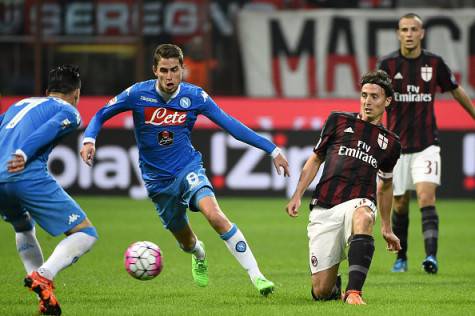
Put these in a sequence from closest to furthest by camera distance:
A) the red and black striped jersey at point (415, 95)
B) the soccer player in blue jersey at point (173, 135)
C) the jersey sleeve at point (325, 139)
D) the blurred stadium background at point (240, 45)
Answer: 1. the jersey sleeve at point (325, 139)
2. the soccer player in blue jersey at point (173, 135)
3. the red and black striped jersey at point (415, 95)
4. the blurred stadium background at point (240, 45)

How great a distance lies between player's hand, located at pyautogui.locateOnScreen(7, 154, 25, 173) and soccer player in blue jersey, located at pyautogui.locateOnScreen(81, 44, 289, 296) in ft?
4.08

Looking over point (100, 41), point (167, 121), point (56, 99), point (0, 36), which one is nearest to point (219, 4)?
point (100, 41)

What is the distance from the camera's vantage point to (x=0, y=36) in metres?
19.7

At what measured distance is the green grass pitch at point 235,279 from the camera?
297 inches

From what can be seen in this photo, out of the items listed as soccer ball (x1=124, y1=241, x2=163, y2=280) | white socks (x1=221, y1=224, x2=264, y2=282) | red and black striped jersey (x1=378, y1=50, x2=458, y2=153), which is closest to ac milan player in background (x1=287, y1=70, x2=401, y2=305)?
white socks (x1=221, y1=224, x2=264, y2=282)

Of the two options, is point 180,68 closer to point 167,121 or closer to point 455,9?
point 167,121

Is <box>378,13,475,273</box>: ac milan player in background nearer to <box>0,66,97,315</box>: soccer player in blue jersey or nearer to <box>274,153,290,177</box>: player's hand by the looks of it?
<box>274,153,290,177</box>: player's hand

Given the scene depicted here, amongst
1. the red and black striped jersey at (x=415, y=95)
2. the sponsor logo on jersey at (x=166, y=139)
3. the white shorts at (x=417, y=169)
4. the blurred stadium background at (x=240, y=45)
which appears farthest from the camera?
the blurred stadium background at (x=240, y=45)

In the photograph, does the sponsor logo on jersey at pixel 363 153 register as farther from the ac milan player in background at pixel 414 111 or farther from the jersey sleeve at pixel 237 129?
the ac milan player in background at pixel 414 111

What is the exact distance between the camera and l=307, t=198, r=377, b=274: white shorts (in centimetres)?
785

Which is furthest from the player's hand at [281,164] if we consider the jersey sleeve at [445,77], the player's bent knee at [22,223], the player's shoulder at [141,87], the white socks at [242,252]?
the jersey sleeve at [445,77]

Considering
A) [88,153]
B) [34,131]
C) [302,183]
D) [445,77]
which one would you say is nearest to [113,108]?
[88,153]

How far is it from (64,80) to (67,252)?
1164mm

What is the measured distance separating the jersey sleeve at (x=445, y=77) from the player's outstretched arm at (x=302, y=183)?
8.96 feet
